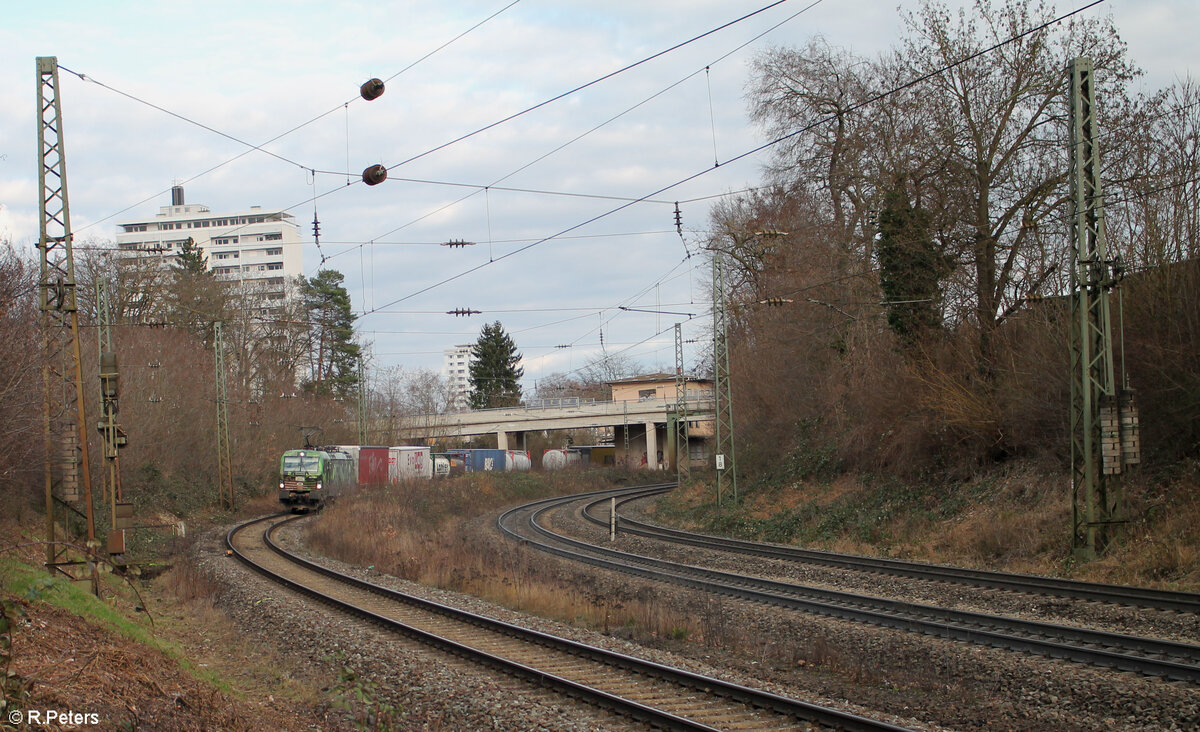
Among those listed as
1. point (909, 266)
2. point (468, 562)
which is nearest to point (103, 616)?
point (468, 562)

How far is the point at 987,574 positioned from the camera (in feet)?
50.0

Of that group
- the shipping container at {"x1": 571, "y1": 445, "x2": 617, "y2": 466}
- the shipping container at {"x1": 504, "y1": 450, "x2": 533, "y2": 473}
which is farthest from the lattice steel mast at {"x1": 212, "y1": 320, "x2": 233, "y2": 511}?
the shipping container at {"x1": 571, "y1": 445, "x2": 617, "y2": 466}

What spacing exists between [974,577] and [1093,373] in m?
4.63

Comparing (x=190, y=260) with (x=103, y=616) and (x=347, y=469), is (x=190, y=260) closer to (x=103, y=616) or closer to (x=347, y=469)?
(x=347, y=469)

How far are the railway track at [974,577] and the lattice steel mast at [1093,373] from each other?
1944 millimetres

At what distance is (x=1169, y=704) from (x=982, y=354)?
17.3 m

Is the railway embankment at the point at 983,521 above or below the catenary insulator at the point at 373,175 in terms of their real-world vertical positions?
below

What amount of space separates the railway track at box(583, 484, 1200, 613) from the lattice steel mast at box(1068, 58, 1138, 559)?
1944 mm

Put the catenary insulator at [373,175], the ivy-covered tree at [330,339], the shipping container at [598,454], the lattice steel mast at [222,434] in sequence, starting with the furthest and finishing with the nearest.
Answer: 1. the shipping container at [598,454]
2. the ivy-covered tree at [330,339]
3. the lattice steel mast at [222,434]
4. the catenary insulator at [373,175]

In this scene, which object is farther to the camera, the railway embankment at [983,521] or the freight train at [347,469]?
the freight train at [347,469]

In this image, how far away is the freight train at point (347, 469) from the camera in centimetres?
4022

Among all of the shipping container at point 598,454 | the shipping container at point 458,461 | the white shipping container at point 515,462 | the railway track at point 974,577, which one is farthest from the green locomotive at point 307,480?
the shipping container at point 598,454

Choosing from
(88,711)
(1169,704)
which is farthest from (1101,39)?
(88,711)

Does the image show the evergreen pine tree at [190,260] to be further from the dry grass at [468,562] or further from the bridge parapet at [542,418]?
the dry grass at [468,562]
